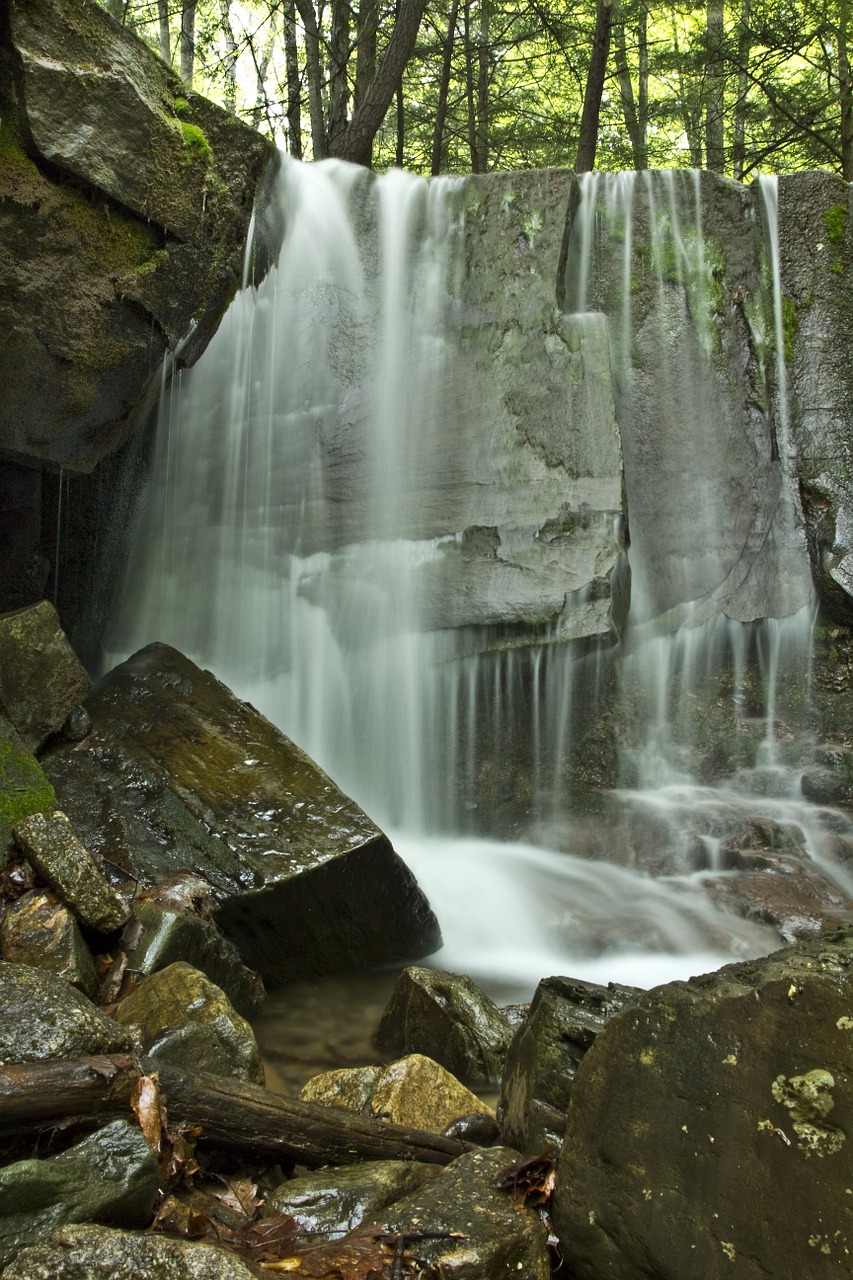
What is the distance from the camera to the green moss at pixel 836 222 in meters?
8.83

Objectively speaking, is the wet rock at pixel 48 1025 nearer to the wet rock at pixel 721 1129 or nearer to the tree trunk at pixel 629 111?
the wet rock at pixel 721 1129

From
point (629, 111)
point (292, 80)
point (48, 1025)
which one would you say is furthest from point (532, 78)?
point (48, 1025)

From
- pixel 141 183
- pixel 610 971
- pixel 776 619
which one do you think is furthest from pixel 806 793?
pixel 141 183

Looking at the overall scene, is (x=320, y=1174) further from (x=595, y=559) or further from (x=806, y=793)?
(x=806, y=793)

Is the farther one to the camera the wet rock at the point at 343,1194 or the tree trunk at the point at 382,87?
the tree trunk at the point at 382,87

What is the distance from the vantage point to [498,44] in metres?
11.9

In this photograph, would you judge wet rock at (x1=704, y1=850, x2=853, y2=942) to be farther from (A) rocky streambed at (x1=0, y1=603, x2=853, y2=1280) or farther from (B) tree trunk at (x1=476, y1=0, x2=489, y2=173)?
(B) tree trunk at (x1=476, y1=0, x2=489, y2=173)

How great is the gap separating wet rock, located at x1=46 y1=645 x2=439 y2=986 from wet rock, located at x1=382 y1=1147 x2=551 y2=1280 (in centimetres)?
239

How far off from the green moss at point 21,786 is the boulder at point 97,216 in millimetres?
2170

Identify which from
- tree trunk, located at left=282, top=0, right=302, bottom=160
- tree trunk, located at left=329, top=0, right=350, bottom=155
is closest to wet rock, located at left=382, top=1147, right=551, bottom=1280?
tree trunk, located at left=329, top=0, right=350, bottom=155

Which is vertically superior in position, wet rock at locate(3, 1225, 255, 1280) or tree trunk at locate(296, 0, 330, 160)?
tree trunk at locate(296, 0, 330, 160)

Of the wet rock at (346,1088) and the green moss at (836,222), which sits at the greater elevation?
the green moss at (836,222)

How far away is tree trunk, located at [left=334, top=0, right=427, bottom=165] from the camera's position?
9.96 meters

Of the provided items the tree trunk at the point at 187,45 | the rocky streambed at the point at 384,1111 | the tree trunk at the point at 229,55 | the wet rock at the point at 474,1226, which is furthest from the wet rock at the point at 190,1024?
the tree trunk at the point at 187,45
